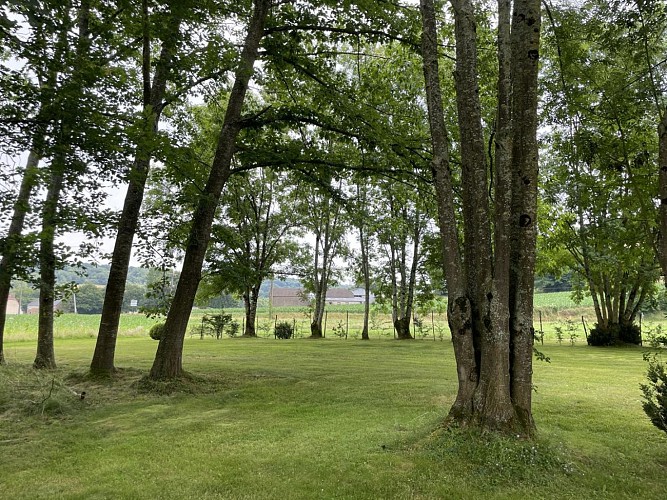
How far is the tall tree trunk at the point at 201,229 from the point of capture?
8742mm

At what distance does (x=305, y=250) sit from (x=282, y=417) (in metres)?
22.4

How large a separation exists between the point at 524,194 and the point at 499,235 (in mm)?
656

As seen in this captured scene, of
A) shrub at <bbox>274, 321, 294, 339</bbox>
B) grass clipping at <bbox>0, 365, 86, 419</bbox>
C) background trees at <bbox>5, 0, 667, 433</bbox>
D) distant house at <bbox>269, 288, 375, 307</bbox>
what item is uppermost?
background trees at <bbox>5, 0, 667, 433</bbox>

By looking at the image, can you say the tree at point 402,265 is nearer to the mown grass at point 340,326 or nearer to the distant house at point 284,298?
the mown grass at point 340,326

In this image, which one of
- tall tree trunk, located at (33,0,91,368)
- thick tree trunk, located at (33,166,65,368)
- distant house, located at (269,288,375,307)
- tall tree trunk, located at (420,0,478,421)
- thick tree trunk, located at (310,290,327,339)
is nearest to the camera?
tall tree trunk, located at (420,0,478,421)

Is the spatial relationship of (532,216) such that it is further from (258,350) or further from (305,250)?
(305,250)

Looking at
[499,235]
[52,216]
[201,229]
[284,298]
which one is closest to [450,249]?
[499,235]

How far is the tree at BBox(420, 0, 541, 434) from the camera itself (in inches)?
189

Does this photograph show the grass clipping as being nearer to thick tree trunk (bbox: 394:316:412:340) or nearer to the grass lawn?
the grass lawn

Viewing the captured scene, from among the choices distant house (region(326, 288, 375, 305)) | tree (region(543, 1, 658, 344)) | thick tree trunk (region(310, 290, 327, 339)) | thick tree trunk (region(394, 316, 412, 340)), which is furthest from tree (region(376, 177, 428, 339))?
distant house (region(326, 288, 375, 305))

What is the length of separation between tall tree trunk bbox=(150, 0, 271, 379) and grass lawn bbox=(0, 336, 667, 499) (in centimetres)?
75

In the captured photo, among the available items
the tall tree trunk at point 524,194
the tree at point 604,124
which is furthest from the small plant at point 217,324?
the tall tree trunk at point 524,194

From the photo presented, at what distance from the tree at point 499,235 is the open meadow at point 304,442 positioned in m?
0.50

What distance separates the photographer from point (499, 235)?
495 centimetres
